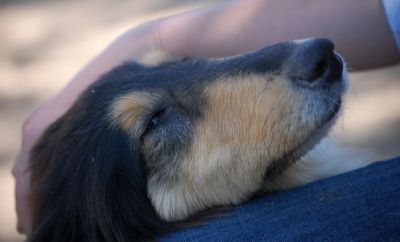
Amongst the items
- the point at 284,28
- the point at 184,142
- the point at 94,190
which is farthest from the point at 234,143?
the point at 284,28

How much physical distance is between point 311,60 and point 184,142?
594mm

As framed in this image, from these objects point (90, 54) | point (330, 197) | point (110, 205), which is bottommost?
point (90, 54)

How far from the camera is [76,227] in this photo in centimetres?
225

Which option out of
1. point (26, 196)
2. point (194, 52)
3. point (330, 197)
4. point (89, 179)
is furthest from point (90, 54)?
point (330, 197)

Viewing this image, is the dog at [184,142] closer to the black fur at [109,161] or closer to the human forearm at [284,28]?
the black fur at [109,161]

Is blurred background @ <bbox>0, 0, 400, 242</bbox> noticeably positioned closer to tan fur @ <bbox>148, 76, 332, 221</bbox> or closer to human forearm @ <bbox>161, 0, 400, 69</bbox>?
human forearm @ <bbox>161, 0, 400, 69</bbox>

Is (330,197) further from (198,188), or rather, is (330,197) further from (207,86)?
(207,86)

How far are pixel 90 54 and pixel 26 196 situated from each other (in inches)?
122

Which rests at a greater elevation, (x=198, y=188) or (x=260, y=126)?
(x=260, y=126)

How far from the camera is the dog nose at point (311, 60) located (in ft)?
7.14

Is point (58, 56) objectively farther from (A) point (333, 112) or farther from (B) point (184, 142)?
(A) point (333, 112)

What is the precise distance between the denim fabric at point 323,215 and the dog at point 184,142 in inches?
5.5

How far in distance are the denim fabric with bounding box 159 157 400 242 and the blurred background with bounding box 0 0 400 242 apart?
114 inches

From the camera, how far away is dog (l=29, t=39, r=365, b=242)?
2.22m
